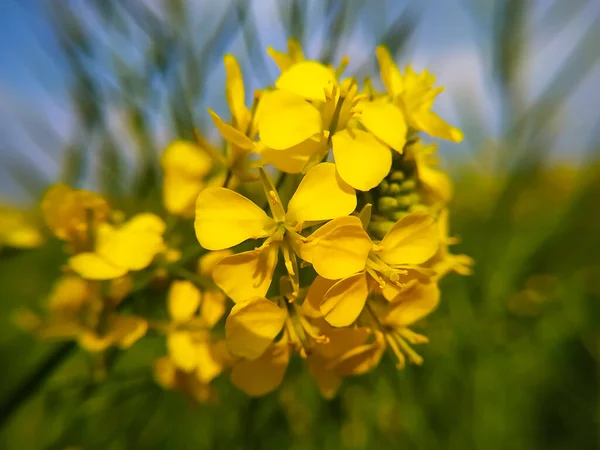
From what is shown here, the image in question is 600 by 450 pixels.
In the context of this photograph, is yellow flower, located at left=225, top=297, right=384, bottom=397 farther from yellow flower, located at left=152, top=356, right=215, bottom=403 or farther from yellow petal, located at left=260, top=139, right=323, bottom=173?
yellow flower, located at left=152, top=356, right=215, bottom=403

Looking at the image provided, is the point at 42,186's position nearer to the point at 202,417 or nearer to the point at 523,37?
the point at 202,417

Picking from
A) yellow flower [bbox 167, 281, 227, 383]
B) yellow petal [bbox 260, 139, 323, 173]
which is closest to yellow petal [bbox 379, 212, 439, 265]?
yellow petal [bbox 260, 139, 323, 173]

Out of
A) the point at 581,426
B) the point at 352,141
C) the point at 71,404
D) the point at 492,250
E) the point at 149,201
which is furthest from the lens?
the point at 492,250

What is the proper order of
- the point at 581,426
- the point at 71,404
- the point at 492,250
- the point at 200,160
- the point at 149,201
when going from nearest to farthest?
the point at 200,160 → the point at 71,404 → the point at 149,201 → the point at 581,426 → the point at 492,250

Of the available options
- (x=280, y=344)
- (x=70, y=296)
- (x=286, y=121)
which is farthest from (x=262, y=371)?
(x=70, y=296)

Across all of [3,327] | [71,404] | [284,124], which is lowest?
[3,327]

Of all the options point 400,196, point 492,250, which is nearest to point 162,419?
point 400,196

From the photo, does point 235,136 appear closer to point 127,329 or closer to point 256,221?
point 256,221
